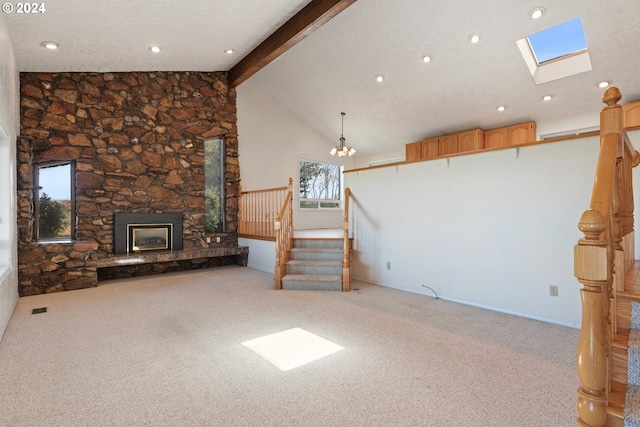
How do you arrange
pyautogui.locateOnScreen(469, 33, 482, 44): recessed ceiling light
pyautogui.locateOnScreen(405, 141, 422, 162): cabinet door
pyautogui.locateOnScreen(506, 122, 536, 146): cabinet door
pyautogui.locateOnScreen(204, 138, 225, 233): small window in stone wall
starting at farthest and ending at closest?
pyautogui.locateOnScreen(405, 141, 422, 162): cabinet door, pyautogui.locateOnScreen(204, 138, 225, 233): small window in stone wall, pyautogui.locateOnScreen(506, 122, 536, 146): cabinet door, pyautogui.locateOnScreen(469, 33, 482, 44): recessed ceiling light

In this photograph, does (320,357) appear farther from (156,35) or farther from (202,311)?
(156,35)

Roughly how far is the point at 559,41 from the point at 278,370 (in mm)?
5795

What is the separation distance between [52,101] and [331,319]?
545 cm

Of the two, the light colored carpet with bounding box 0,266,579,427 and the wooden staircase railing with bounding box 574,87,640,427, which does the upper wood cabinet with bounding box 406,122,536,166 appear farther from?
the wooden staircase railing with bounding box 574,87,640,427

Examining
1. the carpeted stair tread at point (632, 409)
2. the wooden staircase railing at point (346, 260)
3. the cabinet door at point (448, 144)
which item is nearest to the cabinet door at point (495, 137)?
the cabinet door at point (448, 144)

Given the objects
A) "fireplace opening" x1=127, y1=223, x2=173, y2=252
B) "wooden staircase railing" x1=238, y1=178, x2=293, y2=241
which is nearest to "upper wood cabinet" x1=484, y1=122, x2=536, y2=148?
"wooden staircase railing" x1=238, y1=178, x2=293, y2=241

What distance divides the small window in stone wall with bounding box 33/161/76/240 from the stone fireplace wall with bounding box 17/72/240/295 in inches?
8.0

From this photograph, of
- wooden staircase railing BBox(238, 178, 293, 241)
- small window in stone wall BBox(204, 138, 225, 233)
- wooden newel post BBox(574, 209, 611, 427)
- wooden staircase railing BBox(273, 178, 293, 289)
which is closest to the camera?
wooden newel post BBox(574, 209, 611, 427)

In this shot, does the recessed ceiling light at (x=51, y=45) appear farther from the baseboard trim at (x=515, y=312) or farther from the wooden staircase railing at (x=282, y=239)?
the baseboard trim at (x=515, y=312)

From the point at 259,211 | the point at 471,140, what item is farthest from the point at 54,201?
the point at 471,140

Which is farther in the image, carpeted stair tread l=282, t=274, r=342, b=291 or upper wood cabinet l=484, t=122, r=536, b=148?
upper wood cabinet l=484, t=122, r=536, b=148

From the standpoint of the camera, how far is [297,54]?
6227 millimetres

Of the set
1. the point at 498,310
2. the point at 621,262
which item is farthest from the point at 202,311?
the point at 621,262

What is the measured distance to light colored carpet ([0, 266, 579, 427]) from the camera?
192 cm
